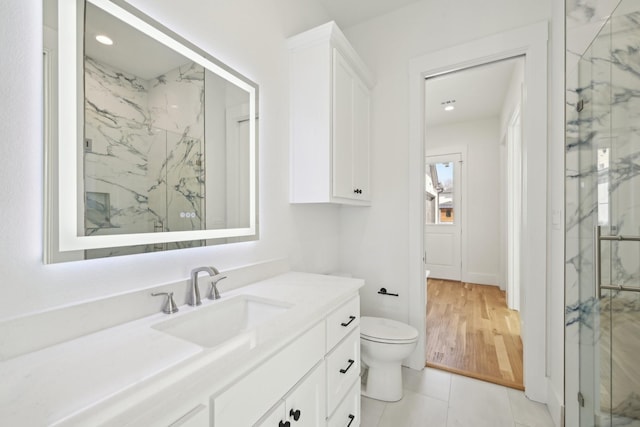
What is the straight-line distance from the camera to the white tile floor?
1.61 metres

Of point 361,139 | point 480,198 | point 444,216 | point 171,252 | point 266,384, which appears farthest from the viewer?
point 444,216

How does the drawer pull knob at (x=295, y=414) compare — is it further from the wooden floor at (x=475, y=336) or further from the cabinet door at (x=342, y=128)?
the wooden floor at (x=475, y=336)

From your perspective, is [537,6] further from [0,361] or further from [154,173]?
[0,361]

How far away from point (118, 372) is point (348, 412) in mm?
1138

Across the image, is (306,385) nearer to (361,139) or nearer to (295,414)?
(295,414)

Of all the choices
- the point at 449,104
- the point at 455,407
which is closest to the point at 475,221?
the point at 449,104

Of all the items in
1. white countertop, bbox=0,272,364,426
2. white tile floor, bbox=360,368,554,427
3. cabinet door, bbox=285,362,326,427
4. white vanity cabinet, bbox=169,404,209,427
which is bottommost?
white tile floor, bbox=360,368,554,427

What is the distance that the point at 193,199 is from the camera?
1209 mm

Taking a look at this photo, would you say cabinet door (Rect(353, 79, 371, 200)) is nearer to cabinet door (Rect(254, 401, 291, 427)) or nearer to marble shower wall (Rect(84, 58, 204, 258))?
marble shower wall (Rect(84, 58, 204, 258))

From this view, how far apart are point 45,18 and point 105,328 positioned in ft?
2.97

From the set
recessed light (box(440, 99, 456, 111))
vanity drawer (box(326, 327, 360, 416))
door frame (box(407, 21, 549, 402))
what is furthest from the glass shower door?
recessed light (box(440, 99, 456, 111))

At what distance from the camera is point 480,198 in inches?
179

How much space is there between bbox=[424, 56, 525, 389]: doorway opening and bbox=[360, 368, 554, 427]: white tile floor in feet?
0.48

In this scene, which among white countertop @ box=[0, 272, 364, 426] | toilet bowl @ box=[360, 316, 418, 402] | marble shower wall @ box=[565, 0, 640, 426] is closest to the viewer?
white countertop @ box=[0, 272, 364, 426]
